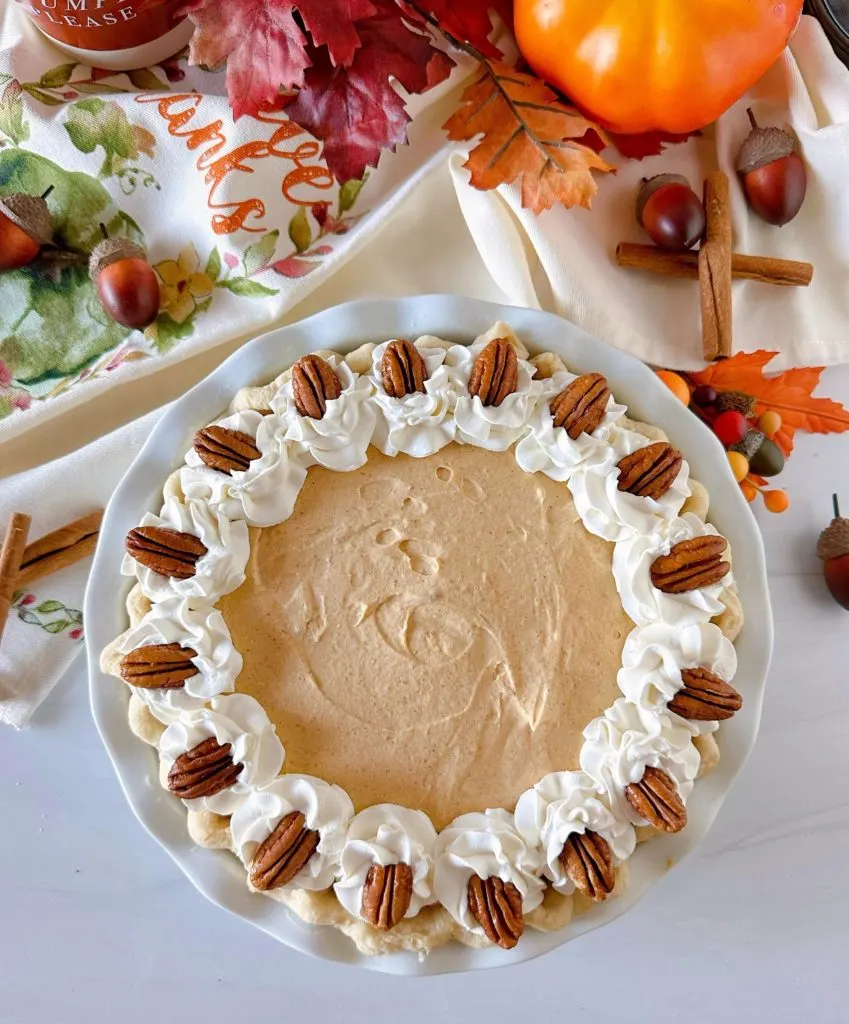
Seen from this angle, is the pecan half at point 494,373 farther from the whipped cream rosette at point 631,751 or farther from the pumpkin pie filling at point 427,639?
the whipped cream rosette at point 631,751

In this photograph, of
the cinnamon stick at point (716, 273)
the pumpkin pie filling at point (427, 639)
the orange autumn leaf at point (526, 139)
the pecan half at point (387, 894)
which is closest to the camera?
the pecan half at point (387, 894)

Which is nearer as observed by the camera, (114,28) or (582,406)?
(582,406)

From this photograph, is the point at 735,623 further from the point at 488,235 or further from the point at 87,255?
the point at 87,255

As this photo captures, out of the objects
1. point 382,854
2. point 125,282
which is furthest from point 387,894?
point 125,282

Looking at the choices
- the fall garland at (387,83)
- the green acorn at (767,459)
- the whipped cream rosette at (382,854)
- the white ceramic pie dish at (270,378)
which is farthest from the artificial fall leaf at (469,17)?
the whipped cream rosette at (382,854)

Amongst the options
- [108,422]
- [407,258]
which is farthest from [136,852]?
[407,258]

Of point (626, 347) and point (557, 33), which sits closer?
point (557, 33)

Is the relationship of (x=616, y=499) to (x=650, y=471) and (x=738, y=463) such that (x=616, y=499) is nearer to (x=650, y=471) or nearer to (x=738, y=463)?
(x=650, y=471)
